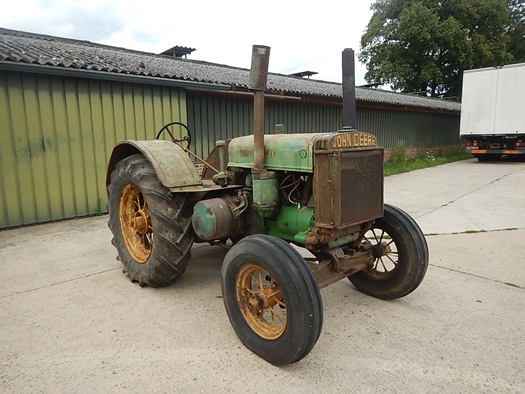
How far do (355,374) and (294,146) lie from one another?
1.42m

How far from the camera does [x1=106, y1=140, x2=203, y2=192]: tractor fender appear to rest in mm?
2850

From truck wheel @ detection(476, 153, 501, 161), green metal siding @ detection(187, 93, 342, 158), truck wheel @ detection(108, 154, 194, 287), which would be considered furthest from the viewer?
truck wheel @ detection(476, 153, 501, 161)

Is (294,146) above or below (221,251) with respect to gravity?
above

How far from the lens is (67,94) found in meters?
5.32

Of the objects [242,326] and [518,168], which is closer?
[242,326]

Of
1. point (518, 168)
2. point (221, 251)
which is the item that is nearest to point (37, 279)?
point (221, 251)

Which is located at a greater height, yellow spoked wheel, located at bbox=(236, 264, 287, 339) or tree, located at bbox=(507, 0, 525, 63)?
tree, located at bbox=(507, 0, 525, 63)

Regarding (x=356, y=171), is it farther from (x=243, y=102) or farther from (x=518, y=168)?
(x=518, y=168)

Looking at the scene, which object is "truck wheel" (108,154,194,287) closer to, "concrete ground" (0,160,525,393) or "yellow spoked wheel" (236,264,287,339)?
"concrete ground" (0,160,525,393)

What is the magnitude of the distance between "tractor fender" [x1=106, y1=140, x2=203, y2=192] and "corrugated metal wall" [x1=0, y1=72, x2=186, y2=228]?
2.69 m

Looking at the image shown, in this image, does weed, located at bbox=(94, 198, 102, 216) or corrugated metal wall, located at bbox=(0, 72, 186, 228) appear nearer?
corrugated metal wall, located at bbox=(0, 72, 186, 228)

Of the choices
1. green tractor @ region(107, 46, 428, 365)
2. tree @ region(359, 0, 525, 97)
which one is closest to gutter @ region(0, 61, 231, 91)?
green tractor @ region(107, 46, 428, 365)

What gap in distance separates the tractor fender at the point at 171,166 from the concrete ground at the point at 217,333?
0.89m

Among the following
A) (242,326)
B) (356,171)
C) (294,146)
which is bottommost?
(242,326)
